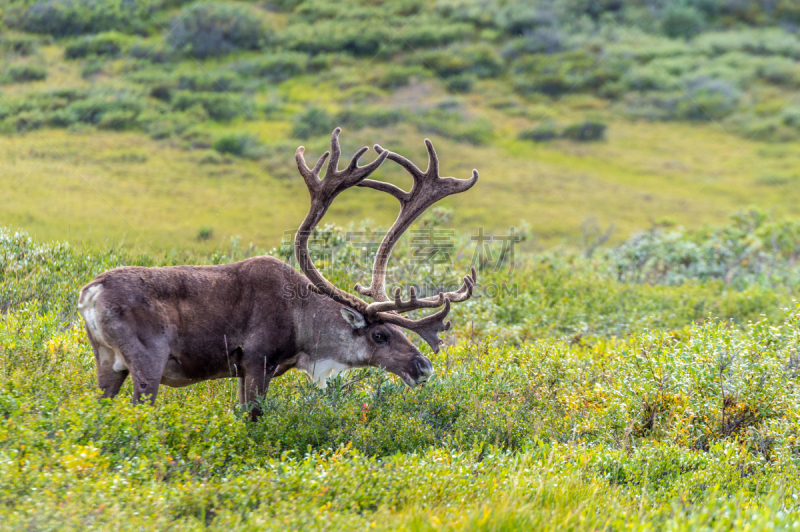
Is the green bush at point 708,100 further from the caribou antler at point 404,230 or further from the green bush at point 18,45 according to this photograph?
the caribou antler at point 404,230

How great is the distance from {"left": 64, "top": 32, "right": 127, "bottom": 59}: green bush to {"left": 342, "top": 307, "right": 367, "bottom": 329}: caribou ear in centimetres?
3400

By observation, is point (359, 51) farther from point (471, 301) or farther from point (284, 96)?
point (471, 301)

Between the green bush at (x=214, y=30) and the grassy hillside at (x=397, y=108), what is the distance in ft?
0.38

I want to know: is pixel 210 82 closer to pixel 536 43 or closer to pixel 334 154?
pixel 536 43

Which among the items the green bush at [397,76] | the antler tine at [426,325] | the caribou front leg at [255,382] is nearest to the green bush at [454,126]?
the green bush at [397,76]

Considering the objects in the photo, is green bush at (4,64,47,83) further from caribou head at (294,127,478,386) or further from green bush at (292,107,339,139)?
caribou head at (294,127,478,386)

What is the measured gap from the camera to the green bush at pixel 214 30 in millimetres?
40500

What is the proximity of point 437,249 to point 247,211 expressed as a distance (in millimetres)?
13134

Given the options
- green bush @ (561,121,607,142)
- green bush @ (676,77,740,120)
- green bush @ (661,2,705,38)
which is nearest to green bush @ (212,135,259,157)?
green bush @ (561,121,607,142)

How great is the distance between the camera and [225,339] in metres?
6.68

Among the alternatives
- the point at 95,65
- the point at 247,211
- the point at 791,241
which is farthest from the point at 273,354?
the point at 95,65

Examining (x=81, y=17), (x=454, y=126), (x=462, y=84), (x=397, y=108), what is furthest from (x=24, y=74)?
(x=462, y=84)

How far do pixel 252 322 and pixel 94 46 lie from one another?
34.4 metres

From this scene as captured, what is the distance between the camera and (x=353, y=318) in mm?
7250
